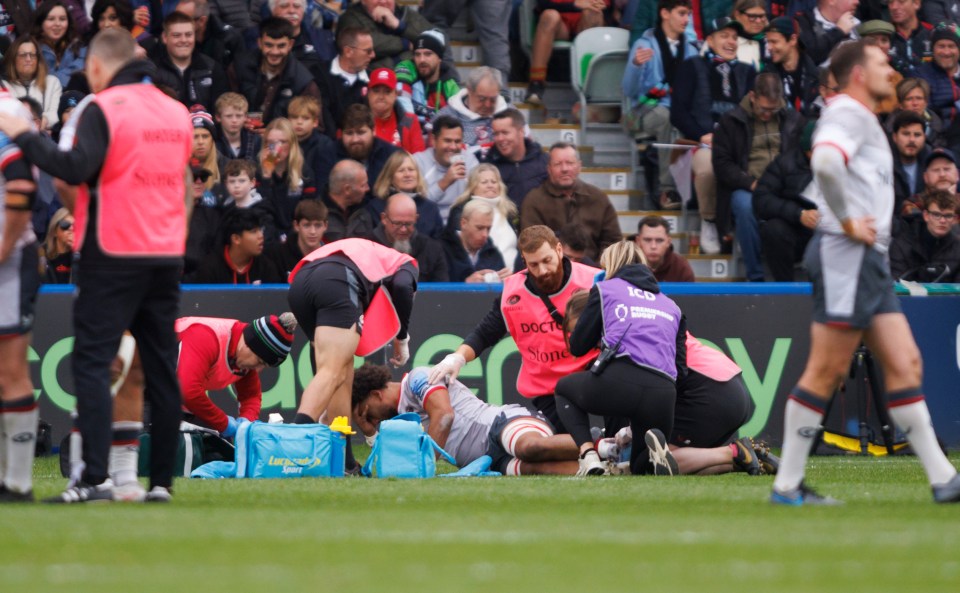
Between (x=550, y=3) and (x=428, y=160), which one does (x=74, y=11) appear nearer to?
(x=428, y=160)

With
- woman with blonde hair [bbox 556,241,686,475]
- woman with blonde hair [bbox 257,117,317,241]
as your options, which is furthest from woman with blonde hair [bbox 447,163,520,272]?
woman with blonde hair [bbox 556,241,686,475]

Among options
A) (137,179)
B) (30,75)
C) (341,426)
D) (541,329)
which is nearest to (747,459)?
(541,329)

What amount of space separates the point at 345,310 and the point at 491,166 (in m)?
4.67

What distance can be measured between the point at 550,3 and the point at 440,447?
8858mm

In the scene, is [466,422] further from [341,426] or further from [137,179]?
[137,179]

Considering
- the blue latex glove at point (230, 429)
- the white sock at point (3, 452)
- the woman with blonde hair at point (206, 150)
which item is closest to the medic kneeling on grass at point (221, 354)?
the blue latex glove at point (230, 429)

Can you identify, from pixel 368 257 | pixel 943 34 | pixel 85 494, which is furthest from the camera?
pixel 943 34

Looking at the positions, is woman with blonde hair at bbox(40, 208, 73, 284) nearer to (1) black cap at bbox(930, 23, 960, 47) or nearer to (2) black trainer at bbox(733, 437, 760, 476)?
(2) black trainer at bbox(733, 437, 760, 476)

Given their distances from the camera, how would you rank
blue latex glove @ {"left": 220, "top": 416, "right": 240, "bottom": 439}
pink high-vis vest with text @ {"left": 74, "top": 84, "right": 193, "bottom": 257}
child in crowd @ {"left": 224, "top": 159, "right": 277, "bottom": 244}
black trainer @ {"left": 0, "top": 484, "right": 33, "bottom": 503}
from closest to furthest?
pink high-vis vest with text @ {"left": 74, "top": 84, "right": 193, "bottom": 257}, black trainer @ {"left": 0, "top": 484, "right": 33, "bottom": 503}, blue latex glove @ {"left": 220, "top": 416, "right": 240, "bottom": 439}, child in crowd @ {"left": 224, "top": 159, "right": 277, "bottom": 244}

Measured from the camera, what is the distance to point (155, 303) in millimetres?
7891

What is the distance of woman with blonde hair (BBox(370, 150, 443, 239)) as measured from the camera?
1518 cm

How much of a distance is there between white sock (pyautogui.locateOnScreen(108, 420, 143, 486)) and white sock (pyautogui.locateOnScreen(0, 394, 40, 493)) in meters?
0.38

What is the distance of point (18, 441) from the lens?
788 cm

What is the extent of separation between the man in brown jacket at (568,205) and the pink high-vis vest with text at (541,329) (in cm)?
370
